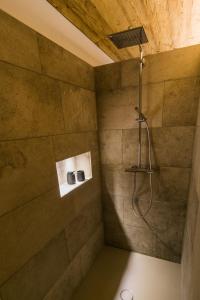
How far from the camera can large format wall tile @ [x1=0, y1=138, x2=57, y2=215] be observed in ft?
3.06

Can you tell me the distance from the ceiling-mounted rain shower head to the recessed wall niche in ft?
3.70

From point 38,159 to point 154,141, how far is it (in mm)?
1205

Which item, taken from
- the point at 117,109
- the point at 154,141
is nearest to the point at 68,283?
the point at 154,141

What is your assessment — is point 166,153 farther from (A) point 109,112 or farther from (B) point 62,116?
(B) point 62,116

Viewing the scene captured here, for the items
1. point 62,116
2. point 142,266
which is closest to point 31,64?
point 62,116

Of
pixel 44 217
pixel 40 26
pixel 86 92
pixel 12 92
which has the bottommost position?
pixel 44 217

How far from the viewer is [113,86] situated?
1.79 metres

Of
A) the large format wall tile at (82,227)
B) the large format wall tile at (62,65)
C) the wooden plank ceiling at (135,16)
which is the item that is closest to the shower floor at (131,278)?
the large format wall tile at (82,227)

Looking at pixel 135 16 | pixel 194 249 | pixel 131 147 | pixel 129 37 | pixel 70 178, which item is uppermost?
pixel 135 16

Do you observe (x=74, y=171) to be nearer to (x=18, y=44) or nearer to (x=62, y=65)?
(x=62, y=65)

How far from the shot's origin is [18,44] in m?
0.97

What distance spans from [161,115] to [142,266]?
1.81 metres

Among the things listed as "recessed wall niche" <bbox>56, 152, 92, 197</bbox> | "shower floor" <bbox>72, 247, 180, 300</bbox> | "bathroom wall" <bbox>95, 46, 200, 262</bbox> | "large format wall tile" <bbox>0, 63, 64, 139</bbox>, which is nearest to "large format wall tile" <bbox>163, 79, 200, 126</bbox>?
"bathroom wall" <bbox>95, 46, 200, 262</bbox>

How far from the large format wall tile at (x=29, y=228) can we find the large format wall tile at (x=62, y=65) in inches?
39.1
